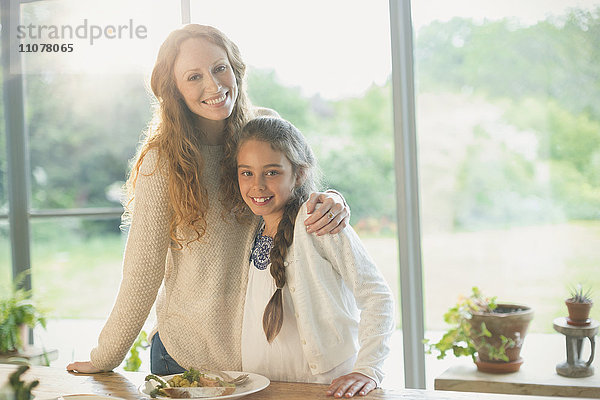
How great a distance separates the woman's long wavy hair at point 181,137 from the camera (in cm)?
174

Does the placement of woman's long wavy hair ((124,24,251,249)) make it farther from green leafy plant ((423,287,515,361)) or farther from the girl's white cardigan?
green leafy plant ((423,287,515,361))

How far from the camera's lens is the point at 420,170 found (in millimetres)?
2646

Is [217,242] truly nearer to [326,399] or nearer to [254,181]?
[254,181]

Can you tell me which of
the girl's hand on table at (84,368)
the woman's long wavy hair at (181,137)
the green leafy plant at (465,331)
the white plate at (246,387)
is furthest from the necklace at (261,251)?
the green leafy plant at (465,331)

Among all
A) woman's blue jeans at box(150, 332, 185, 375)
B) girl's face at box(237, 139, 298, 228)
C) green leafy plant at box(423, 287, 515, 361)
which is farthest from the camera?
green leafy plant at box(423, 287, 515, 361)

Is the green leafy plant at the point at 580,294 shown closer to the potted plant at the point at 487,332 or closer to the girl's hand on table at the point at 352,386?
the potted plant at the point at 487,332

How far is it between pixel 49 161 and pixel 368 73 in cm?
177

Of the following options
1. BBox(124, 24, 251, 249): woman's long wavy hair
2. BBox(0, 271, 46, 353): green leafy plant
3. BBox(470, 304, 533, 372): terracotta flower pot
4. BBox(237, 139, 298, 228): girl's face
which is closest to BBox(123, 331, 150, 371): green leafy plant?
BBox(0, 271, 46, 353): green leafy plant

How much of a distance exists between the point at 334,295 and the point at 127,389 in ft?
1.83

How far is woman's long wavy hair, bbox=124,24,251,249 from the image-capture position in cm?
174

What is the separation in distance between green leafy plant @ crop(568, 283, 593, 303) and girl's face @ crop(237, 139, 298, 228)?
1.25m

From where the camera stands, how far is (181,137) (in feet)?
5.89

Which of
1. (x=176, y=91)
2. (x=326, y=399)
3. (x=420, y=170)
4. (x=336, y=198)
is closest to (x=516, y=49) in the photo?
(x=420, y=170)

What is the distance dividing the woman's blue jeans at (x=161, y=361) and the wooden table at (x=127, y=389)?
0.56 ft
